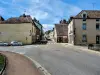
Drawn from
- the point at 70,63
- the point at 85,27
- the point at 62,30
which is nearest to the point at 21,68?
the point at 70,63

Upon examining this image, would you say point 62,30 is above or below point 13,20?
below

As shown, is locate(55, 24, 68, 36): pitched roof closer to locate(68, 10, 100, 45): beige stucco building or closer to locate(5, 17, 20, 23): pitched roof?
locate(5, 17, 20, 23): pitched roof

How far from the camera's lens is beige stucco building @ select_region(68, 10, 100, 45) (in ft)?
187

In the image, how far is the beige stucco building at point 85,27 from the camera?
187 feet

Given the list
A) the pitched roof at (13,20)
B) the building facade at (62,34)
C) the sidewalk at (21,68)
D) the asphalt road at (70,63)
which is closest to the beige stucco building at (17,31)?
the pitched roof at (13,20)

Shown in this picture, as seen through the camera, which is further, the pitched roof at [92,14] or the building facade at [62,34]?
the building facade at [62,34]

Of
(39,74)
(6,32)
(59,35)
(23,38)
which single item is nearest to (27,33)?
(23,38)

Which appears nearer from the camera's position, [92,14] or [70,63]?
[70,63]

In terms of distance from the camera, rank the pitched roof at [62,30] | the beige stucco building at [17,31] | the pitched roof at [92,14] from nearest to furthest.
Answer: the pitched roof at [92,14]
the beige stucco building at [17,31]
the pitched roof at [62,30]

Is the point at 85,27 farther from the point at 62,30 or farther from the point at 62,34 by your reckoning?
the point at 62,30

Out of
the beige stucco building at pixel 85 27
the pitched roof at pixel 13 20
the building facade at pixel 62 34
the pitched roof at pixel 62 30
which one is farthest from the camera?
the pitched roof at pixel 62 30

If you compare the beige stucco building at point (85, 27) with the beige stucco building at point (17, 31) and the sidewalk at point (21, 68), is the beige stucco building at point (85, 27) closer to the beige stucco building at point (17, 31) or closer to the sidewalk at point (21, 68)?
the beige stucco building at point (17, 31)

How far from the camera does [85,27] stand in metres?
57.6

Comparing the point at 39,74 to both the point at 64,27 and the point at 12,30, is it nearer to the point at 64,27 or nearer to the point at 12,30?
the point at 12,30
